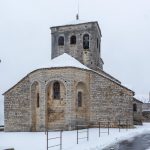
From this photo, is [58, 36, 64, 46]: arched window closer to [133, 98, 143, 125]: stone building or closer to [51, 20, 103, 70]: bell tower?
[51, 20, 103, 70]: bell tower

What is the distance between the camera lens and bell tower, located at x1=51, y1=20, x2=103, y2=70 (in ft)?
113

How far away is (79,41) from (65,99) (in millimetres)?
8837

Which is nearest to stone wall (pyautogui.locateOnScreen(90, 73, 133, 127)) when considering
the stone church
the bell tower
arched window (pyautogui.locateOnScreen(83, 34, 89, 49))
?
the stone church

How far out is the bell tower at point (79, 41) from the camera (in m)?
34.6

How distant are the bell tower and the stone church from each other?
383 cm

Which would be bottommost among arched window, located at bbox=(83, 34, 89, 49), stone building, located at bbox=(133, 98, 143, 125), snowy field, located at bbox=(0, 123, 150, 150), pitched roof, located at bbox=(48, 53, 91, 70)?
snowy field, located at bbox=(0, 123, 150, 150)

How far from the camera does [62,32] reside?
3609 centimetres

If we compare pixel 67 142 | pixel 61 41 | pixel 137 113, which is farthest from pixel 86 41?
pixel 67 142

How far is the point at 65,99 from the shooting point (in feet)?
92.0

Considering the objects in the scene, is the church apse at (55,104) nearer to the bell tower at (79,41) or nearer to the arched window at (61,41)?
the bell tower at (79,41)

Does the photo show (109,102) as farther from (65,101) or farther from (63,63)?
(63,63)

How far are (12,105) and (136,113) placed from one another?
14615 millimetres

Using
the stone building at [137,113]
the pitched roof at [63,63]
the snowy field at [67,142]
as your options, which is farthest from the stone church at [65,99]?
the stone building at [137,113]

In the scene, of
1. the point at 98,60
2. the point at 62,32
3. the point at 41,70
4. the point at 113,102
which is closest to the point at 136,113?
the point at 98,60
